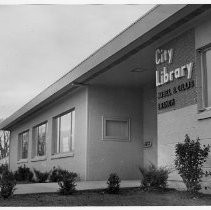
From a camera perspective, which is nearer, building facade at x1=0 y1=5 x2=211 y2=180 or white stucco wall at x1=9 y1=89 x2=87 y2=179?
building facade at x1=0 y1=5 x2=211 y2=180

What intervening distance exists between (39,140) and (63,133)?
3754mm

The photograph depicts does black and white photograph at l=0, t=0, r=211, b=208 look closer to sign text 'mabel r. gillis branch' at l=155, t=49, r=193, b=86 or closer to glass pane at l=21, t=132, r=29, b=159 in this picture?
sign text 'mabel r. gillis branch' at l=155, t=49, r=193, b=86

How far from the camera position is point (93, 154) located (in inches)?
578

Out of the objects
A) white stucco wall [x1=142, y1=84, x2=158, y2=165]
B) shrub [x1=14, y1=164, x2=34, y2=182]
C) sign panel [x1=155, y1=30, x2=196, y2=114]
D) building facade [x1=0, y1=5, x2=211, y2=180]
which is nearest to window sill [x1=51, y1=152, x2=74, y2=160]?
building facade [x1=0, y1=5, x2=211, y2=180]

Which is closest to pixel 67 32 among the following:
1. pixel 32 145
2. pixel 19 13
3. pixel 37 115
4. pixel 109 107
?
pixel 19 13

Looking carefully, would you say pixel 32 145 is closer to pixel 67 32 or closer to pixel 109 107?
pixel 109 107

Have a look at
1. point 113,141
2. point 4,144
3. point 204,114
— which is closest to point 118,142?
point 113,141

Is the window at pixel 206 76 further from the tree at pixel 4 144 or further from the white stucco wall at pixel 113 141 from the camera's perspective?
the tree at pixel 4 144

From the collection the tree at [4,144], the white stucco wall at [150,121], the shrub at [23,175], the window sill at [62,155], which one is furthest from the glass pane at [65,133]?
the tree at [4,144]

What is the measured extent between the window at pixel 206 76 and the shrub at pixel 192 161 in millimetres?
1167

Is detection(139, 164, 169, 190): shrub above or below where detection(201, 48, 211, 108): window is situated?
below

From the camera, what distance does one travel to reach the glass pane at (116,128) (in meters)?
15.2

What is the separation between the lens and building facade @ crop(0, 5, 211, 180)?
888cm

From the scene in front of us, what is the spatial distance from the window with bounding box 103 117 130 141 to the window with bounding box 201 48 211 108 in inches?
257
